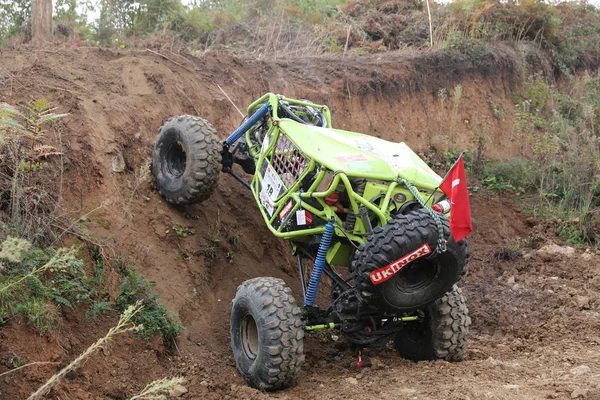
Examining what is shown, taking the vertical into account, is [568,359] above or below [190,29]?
below

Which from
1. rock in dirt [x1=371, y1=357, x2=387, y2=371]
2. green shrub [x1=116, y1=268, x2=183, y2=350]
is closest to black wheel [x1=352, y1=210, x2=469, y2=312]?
rock in dirt [x1=371, y1=357, x2=387, y2=371]

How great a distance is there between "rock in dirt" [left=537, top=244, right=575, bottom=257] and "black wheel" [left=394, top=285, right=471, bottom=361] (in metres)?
4.12

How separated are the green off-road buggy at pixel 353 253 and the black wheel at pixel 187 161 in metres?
0.61

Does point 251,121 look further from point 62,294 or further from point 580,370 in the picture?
point 580,370

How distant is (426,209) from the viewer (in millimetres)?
5488

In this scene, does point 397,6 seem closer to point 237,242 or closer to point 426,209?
point 237,242

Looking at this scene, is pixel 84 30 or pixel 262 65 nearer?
pixel 262 65

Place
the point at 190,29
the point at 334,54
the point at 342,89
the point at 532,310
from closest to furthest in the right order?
1. the point at 532,310
2. the point at 342,89
3. the point at 334,54
4. the point at 190,29

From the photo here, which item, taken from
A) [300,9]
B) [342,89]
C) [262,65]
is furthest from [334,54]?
[300,9]

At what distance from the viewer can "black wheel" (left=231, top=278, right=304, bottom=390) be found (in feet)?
18.3

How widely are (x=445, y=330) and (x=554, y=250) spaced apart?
4.59 m

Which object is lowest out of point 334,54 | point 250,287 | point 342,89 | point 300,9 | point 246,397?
point 246,397

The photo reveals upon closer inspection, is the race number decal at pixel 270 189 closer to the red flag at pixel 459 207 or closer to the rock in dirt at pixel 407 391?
the red flag at pixel 459 207

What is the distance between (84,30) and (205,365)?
9.80 meters
